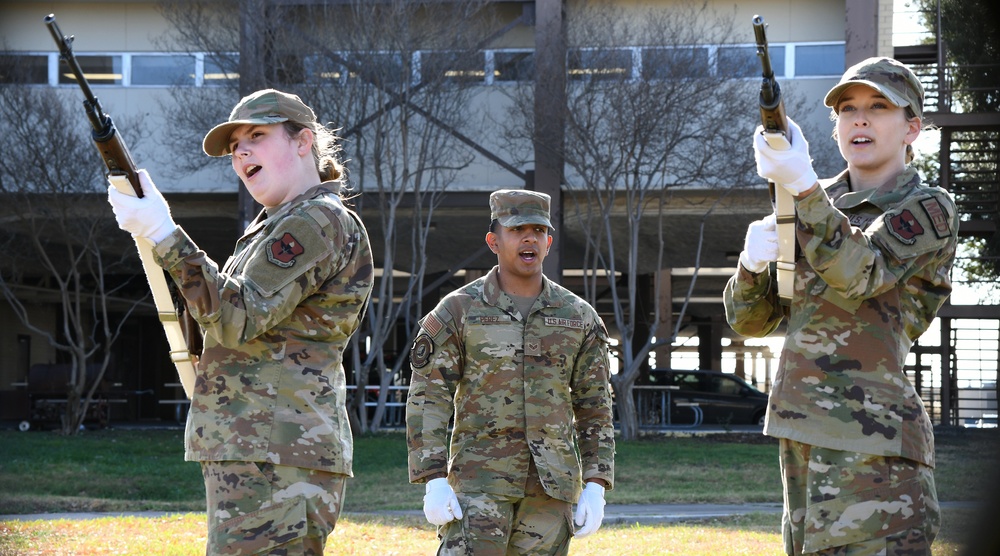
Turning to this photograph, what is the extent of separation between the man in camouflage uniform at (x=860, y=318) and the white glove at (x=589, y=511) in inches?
46.7

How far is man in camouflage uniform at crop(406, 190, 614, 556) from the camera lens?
4.57 m

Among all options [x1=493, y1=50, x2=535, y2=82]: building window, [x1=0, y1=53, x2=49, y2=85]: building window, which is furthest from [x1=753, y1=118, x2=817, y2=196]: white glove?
[x1=0, y1=53, x2=49, y2=85]: building window

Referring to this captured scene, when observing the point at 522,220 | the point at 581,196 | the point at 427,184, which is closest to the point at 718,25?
the point at 581,196

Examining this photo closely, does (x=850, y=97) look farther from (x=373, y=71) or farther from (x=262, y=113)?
(x=373, y=71)

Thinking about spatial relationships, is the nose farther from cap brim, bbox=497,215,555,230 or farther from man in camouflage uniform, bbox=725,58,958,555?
man in camouflage uniform, bbox=725,58,958,555

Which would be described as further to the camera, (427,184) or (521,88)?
(427,184)

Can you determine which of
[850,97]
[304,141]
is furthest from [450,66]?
[850,97]

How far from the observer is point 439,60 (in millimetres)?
19219

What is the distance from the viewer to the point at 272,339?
3613 millimetres

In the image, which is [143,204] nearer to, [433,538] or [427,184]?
[433,538]

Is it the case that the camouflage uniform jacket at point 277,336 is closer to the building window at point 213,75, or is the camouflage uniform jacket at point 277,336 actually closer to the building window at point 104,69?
the building window at point 213,75

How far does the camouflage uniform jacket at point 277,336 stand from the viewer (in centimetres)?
339

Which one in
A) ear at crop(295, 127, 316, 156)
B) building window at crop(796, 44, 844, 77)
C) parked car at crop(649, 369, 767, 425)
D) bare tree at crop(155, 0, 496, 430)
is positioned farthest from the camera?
parked car at crop(649, 369, 767, 425)

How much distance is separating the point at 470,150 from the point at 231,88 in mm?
4255
